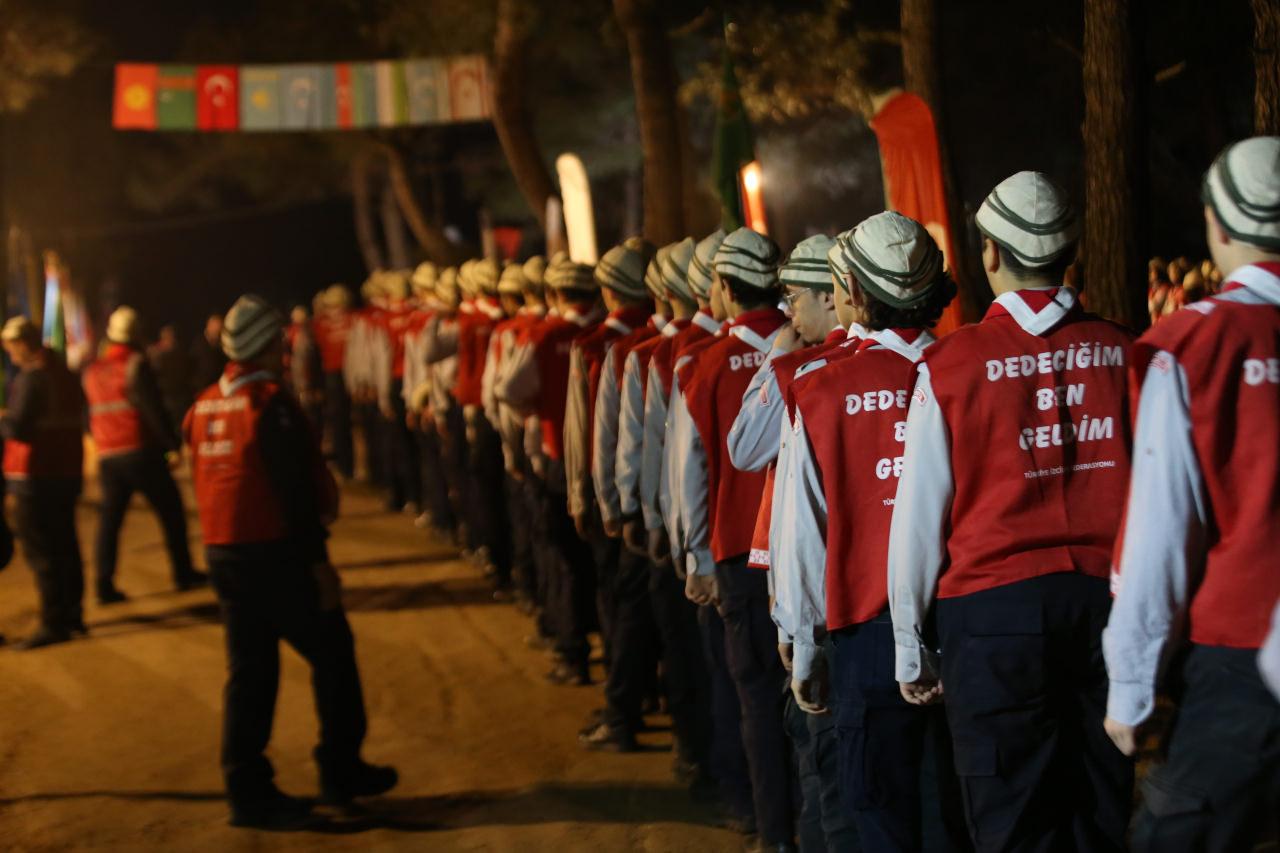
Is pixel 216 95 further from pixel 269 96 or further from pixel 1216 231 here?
pixel 1216 231

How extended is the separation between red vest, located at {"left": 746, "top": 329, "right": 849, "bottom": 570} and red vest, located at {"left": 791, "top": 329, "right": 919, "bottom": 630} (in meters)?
0.33

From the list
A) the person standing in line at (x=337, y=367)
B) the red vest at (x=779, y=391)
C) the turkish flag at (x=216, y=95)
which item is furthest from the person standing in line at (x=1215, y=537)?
the turkish flag at (x=216, y=95)

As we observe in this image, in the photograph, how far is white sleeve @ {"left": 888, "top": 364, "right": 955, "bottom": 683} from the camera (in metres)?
4.10

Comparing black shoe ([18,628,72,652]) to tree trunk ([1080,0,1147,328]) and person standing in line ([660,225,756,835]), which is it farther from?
tree trunk ([1080,0,1147,328])

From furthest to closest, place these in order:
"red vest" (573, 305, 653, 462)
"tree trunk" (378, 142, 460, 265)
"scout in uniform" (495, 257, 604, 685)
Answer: "tree trunk" (378, 142, 460, 265) < "scout in uniform" (495, 257, 604, 685) < "red vest" (573, 305, 653, 462)

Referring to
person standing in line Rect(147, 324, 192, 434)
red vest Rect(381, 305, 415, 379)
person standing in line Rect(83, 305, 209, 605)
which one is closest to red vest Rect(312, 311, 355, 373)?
person standing in line Rect(147, 324, 192, 434)

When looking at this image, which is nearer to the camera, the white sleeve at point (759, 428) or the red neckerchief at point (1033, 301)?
the red neckerchief at point (1033, 301)

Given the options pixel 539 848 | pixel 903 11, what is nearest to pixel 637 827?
pixel 539 848

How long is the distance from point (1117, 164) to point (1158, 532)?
4481 millimetres

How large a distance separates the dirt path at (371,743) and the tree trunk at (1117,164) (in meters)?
3.14

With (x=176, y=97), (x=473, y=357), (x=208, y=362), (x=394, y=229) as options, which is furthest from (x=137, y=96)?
(x=394, y=229)

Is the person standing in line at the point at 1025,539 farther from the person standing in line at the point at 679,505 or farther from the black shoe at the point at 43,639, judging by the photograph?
the black shoe at the point at 43,639

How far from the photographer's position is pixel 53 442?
11.4 metres

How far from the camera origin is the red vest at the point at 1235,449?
3273 millimetres
